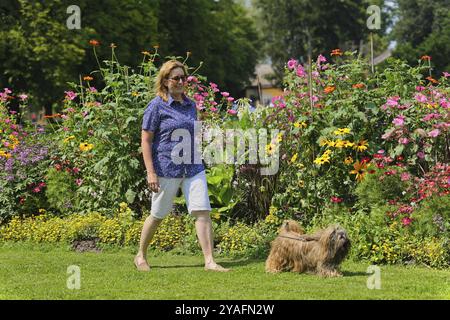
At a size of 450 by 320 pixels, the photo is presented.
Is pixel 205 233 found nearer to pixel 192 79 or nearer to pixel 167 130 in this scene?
pixel 167 130

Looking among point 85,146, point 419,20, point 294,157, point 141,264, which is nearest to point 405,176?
point 294,157

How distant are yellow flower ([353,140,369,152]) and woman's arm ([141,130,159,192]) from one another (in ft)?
8.10

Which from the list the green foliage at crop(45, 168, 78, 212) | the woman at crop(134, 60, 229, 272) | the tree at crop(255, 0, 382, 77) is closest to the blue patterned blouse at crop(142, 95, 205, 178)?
the woman at crop(134, 60, 229, 272)

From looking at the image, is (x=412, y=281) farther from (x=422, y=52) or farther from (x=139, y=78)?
(x=422, y=52)

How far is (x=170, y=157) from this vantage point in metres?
6.77

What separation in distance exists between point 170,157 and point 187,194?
0.37 metres

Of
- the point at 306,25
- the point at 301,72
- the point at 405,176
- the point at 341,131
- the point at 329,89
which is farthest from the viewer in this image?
the point at 306,25

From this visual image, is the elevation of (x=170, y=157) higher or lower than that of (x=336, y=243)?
higher

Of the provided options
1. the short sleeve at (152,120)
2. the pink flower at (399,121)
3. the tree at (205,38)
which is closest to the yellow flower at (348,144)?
the pink flower at (399,121)

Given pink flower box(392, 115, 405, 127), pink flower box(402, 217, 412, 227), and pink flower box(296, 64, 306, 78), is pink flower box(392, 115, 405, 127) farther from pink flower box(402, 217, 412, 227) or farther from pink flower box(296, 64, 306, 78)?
pink flower box(296, 64, 306, 78)

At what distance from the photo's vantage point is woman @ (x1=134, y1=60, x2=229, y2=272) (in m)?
6.72

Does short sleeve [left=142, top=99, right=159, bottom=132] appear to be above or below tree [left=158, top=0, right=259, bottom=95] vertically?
below

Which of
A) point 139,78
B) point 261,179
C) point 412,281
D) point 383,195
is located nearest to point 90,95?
point 139,78
